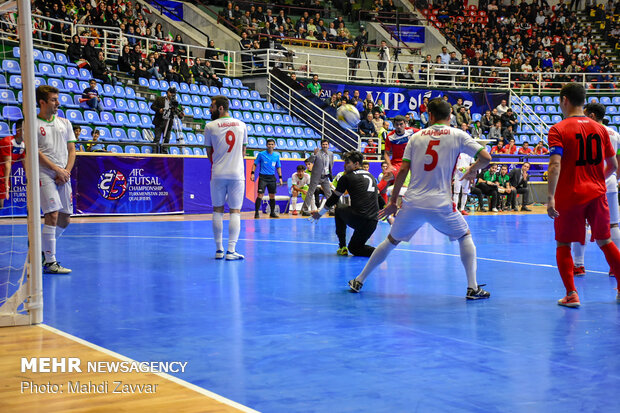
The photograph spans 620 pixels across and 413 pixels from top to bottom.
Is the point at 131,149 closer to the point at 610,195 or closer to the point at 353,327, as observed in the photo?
the point at 610,195

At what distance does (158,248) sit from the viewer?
1136 centimetres

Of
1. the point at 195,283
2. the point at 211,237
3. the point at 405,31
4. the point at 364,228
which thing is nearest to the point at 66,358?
the point at 195,283

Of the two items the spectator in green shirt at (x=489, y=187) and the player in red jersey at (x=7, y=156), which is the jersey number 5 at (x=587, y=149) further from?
the spectator in green shirt at (x=489, y=187)

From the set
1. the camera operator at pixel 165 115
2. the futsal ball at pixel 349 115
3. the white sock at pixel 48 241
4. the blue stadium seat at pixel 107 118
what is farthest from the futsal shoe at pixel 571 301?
the futsal ball at pixel 349 115

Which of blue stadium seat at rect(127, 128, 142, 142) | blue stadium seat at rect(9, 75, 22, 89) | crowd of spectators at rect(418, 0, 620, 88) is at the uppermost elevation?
crowd of spectators at rect(418, 0, 620, 88)

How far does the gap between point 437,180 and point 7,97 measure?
46.7 ft

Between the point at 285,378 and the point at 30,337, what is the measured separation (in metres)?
2.11

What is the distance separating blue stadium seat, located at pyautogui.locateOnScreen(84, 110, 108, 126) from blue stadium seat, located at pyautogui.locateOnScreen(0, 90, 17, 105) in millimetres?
1974

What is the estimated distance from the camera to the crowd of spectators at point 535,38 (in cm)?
3466

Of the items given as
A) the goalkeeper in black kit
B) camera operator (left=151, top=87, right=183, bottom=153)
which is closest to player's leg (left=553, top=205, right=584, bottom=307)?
the goalkeeper in black kit

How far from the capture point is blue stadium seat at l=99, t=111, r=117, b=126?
2030 cm

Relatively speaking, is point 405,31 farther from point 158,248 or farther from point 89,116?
point 158,248

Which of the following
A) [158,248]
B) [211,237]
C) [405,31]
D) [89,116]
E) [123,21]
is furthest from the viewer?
[405,31]

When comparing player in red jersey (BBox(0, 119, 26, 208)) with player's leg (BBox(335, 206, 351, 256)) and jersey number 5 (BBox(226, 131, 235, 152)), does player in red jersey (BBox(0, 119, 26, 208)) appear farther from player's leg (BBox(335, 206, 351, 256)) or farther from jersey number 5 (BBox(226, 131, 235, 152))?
player's leg (BBox(335, 206, 351, 256))
